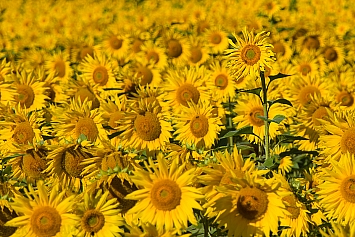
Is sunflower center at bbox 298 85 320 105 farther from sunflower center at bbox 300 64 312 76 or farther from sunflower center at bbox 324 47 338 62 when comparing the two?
sunflower center at bbox 324 47 338 62

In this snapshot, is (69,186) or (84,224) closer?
(84,224)

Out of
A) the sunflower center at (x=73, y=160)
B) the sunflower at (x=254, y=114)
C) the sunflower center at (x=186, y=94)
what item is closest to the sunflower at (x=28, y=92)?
the sunflower center at (x=186, y=94)

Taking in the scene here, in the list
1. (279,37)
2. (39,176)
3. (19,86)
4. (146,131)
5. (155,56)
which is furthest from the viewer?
(279,37)

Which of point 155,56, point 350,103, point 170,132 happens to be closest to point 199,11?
point 155,56

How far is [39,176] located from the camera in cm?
395

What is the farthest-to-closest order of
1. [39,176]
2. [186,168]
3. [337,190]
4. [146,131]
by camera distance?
[146,131] < [39,176] < [337,190] < [186,168]

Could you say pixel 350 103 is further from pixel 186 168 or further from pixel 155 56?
pixel 186 168

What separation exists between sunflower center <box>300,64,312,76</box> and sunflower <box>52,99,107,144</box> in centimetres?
363

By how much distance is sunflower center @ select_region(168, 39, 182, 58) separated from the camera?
8.26m

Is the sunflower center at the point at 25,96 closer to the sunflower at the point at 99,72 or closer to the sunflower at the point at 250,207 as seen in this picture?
the sunflower at the point at 99,72

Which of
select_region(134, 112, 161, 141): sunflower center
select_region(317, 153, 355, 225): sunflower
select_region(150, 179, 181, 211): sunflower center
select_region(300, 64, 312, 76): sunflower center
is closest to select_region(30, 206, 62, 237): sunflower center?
select_region(150, 179, 181, 211): sunflower center

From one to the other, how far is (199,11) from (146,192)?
8.62m

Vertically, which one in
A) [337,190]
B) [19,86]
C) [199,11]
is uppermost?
[199,11]

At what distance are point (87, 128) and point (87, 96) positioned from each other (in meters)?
1.11
